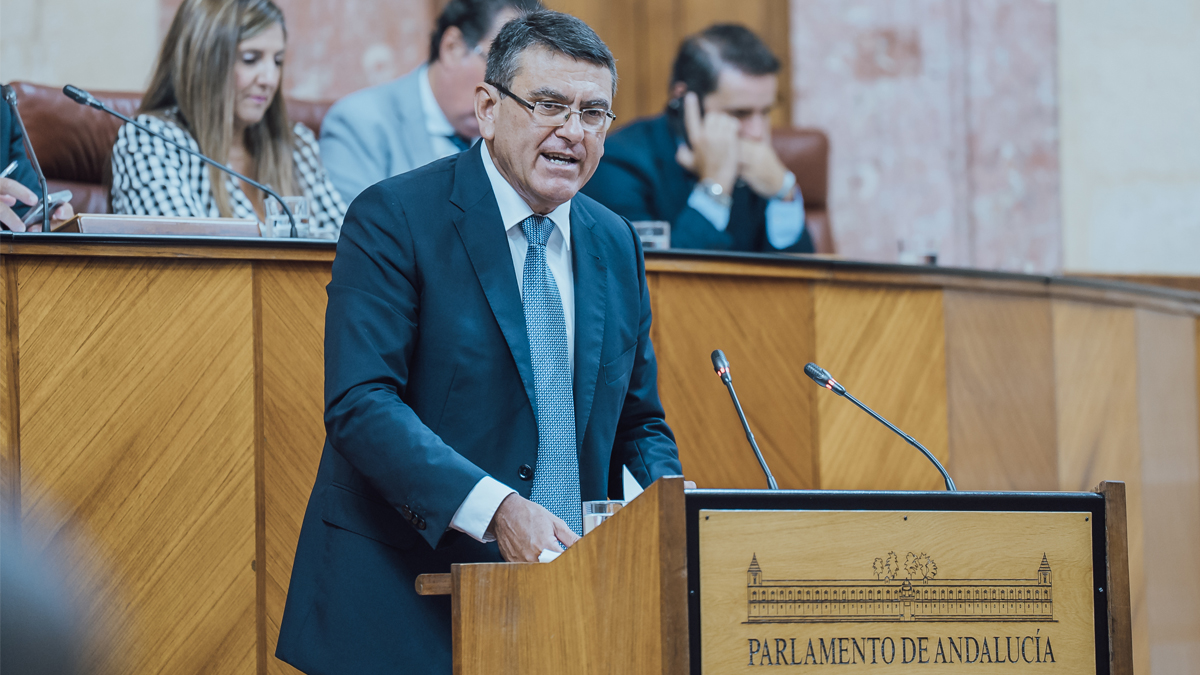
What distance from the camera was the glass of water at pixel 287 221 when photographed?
8.33 ft

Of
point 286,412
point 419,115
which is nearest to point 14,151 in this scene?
point 286,412

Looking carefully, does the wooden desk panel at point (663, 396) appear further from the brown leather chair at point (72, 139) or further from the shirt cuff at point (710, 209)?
the brown leather chair at point (72, 139)

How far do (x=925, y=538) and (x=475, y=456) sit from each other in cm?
60

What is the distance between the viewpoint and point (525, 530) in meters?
1.45

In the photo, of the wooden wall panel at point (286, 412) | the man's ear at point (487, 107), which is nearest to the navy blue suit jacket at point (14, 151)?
the wooden wall panel at point (286, 412)

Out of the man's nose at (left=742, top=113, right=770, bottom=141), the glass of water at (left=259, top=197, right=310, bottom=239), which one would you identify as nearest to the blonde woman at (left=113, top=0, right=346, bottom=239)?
the glass of water at (left=259, top=197, right=310, bottom=239)

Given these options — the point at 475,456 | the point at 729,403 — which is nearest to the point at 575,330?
the point at 475,456

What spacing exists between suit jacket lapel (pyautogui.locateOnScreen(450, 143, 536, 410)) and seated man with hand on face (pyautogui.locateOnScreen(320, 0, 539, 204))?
5.05ft

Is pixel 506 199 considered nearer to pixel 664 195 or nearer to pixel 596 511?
pixel 596 511

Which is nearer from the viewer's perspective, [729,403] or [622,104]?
[729,403]

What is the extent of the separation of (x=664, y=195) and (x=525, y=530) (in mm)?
2322

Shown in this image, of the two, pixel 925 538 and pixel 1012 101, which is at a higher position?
pixel 1012 101

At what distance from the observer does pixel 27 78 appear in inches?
166

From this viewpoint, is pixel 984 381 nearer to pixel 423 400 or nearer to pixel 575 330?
pixel 575 330
